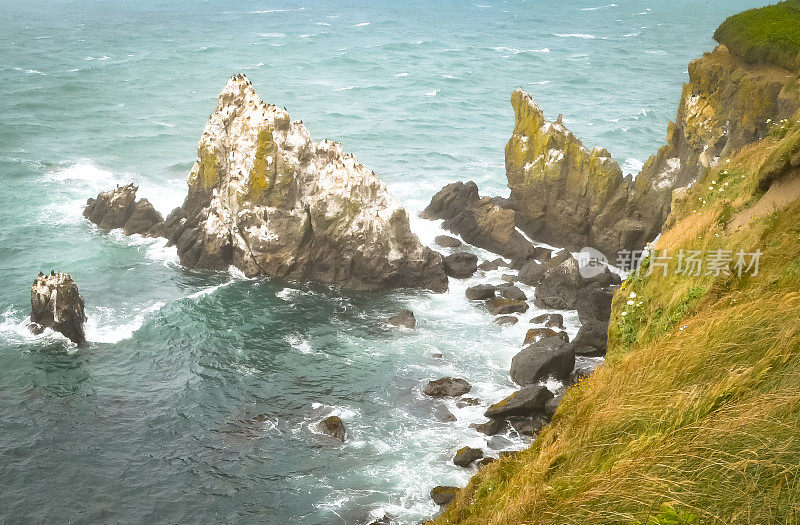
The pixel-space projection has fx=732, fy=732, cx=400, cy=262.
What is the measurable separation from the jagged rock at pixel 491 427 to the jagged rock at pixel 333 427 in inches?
220

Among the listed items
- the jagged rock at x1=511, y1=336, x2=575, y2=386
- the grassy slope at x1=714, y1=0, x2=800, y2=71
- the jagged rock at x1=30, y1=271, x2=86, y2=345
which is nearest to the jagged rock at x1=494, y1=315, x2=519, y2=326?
the jagged rock at x1=511, y1=336, x2=575, y2=386

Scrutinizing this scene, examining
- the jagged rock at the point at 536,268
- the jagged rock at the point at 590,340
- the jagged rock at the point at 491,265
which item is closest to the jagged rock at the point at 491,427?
the jagged rock at the point at 590,340

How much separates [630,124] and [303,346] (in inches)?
2042

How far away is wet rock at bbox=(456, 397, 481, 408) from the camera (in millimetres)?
32312

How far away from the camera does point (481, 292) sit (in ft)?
136

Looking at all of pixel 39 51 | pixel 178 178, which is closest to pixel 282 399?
pixel 178 178

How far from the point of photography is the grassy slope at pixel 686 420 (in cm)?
986

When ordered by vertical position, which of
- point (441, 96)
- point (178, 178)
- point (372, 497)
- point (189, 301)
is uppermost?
point (441, 96)

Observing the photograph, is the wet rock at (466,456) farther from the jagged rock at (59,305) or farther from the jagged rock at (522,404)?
the jagged rock at (59,305)

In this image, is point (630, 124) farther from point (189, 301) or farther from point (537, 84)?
point (189, 301)

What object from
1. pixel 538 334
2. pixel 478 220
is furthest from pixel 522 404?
pixel 478 220

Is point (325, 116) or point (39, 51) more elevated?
point (39, 51)

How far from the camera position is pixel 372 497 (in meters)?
27.0

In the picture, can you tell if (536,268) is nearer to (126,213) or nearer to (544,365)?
(544,365)
